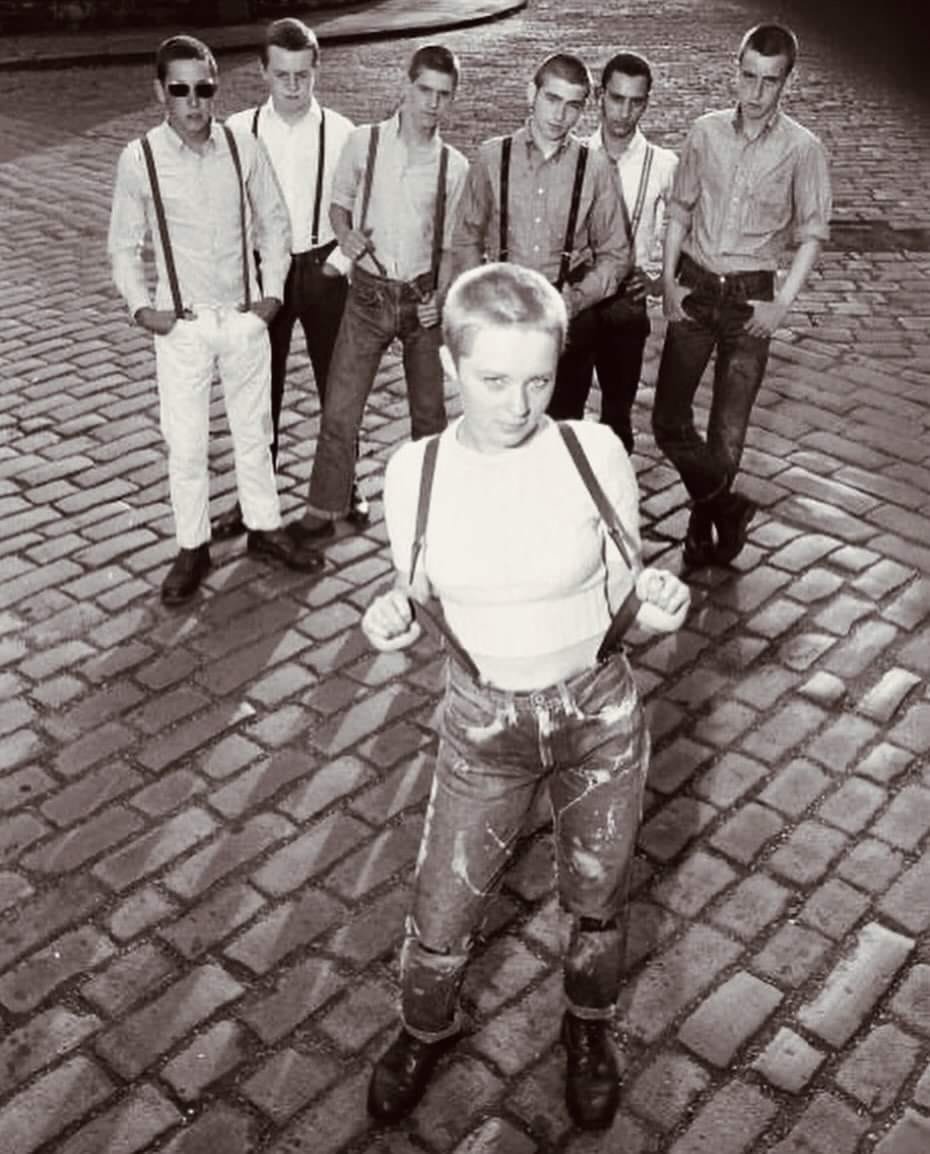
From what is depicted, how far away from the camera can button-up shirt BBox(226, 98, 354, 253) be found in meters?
5.58

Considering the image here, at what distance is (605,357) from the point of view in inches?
225

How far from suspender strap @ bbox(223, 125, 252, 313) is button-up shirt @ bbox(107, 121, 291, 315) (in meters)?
0.01

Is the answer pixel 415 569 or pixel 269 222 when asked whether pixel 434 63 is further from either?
pixel 415 569

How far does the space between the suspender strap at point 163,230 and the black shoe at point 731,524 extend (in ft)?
7.65

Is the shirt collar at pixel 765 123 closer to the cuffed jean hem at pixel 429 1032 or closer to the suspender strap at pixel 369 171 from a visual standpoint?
the suspender strap at pixel 369 171

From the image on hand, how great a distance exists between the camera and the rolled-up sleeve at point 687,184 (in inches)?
202

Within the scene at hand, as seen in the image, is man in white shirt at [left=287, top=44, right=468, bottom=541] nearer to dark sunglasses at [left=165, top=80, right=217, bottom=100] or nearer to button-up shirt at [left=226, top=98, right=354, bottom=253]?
button-up shirt at [left=226, top=98, right=354, bottom=253]

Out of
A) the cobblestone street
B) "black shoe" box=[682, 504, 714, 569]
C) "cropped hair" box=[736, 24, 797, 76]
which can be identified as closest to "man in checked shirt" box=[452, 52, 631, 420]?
"cropped hair" box=[736, 24, 797, 76]

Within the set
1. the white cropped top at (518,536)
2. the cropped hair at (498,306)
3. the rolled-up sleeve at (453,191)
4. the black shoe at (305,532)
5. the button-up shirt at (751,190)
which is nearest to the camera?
the cropped hair at (498,306)

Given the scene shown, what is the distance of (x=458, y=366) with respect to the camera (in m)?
2.69

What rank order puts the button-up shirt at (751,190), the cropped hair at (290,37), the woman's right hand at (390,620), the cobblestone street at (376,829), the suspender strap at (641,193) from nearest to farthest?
the woman's right hand at (390,620) → the cobblestone street at (376,829) → the button-up shirt at (751,190) → the cropped hair at (290,37) → the suspender strap at (641,193)

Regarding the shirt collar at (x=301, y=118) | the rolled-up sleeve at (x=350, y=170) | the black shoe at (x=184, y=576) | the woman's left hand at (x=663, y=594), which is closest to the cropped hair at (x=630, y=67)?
the rolled-up sleeve at (x=350, y=170)

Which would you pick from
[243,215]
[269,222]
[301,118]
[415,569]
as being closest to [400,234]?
[269,222]

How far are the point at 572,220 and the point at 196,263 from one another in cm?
146
